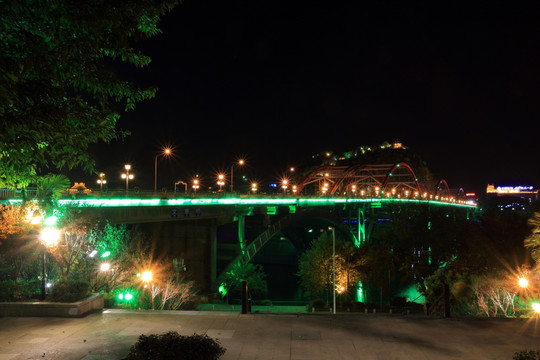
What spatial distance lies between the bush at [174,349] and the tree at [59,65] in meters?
3.40

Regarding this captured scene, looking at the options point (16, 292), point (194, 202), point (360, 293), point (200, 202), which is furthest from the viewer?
point (360, 293)

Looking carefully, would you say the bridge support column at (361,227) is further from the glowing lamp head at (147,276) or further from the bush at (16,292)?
the bush at (16,292)

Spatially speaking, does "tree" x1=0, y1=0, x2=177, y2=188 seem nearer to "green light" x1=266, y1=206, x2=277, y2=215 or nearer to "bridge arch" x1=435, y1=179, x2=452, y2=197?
"green light" x1=266, y1=206, x2=277, y2=215

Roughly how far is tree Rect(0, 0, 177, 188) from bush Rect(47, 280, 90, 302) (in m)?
5.79

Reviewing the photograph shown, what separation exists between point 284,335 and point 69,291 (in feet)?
21.5

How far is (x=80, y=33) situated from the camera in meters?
6.36

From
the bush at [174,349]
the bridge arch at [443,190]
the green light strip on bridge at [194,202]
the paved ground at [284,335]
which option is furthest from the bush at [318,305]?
the bridge arch at [443,190]

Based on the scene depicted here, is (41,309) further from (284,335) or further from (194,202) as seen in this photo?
(194,202)

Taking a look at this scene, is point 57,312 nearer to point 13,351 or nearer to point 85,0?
point 13,351

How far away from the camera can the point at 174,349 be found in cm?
696

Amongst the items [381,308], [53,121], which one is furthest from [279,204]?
[53,121]

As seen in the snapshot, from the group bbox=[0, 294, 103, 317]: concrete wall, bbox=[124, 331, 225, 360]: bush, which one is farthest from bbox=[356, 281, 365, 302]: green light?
bbox=[124, 331, 225, 360]: bush

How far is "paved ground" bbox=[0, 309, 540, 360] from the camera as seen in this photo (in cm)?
911

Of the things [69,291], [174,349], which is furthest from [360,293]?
[174,349]
